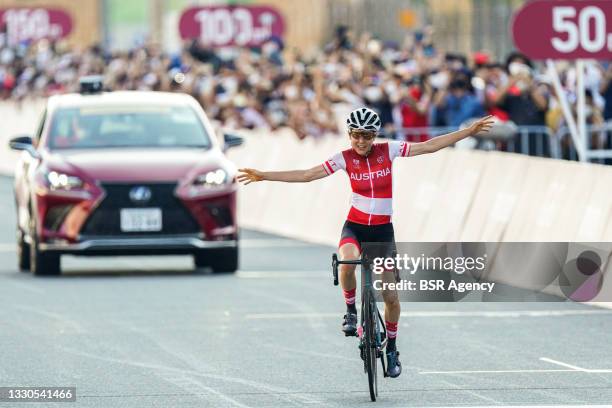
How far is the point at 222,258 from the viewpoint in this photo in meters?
19.7

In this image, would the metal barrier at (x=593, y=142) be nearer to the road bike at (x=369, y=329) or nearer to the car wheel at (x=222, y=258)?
the car wheel at (x=222, y=258)

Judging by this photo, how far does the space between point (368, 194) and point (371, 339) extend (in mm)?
953

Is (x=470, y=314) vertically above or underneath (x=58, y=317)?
underneath

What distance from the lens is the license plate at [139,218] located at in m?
19.2

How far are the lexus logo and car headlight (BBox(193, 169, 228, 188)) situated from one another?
46cm

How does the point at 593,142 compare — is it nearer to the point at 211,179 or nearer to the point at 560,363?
the point at 211,179

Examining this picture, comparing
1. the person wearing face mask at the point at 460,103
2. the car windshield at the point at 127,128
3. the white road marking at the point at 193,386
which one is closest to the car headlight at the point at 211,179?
the car windshield at the point at 127,128

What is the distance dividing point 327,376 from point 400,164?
10806 millimetres

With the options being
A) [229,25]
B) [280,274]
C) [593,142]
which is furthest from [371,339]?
[229,25]

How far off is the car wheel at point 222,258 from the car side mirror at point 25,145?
1860 millimetres

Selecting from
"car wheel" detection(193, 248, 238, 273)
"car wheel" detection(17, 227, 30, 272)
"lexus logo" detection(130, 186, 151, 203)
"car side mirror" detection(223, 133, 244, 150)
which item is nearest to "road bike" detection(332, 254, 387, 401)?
"lexus logo" detection(130, 186, 151, 203)

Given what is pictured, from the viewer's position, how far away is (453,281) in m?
11.6

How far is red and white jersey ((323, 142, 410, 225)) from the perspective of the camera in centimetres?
1148

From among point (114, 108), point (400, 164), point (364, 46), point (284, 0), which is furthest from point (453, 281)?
point (284, 0)
